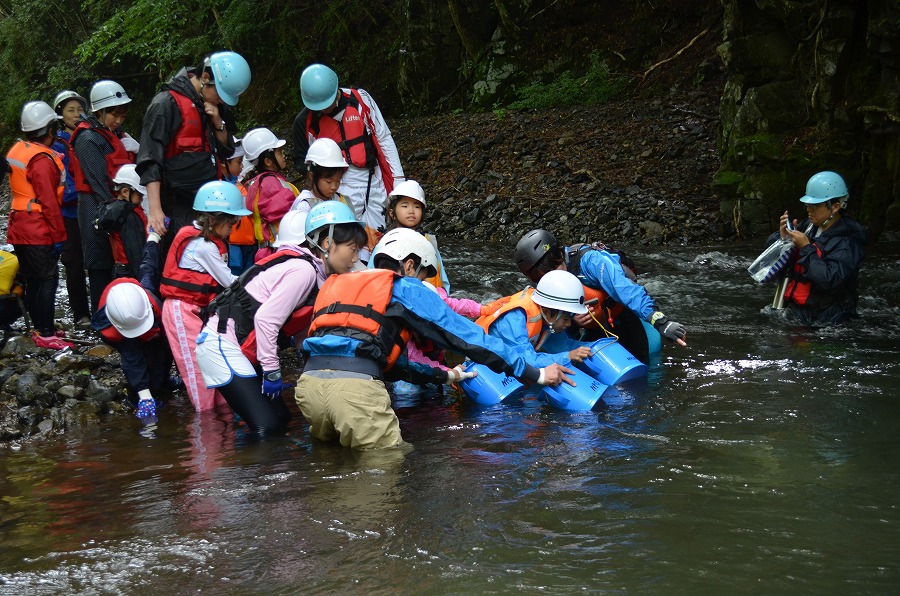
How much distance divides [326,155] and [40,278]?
115 inches

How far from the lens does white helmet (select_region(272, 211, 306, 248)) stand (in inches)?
248

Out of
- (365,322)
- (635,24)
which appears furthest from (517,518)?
(635,24)

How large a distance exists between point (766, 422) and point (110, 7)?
20916 millimetres

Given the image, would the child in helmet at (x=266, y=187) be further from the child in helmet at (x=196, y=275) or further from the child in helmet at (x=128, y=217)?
the child in helmet at (x=196, y=275)

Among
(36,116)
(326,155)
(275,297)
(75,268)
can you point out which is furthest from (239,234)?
(275,297)

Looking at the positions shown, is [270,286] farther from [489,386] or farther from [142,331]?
[489,386]

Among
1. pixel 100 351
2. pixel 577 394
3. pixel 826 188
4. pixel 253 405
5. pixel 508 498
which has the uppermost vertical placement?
pixel 826 188

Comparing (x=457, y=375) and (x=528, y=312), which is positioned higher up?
(x=528, y=312)

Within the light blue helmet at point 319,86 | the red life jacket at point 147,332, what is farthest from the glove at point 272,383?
the light blue helmet at point 319,86

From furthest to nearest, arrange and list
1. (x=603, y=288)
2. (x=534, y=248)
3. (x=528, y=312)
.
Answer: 1. (x=603, y=288)
2. (x=534, y=248)
3. (x=528, y=312)

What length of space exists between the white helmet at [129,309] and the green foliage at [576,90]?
12.4 meters

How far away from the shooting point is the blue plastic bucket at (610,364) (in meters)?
6.30

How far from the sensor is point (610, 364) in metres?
6.31

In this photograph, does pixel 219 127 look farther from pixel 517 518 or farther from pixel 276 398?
pixel 517 518
